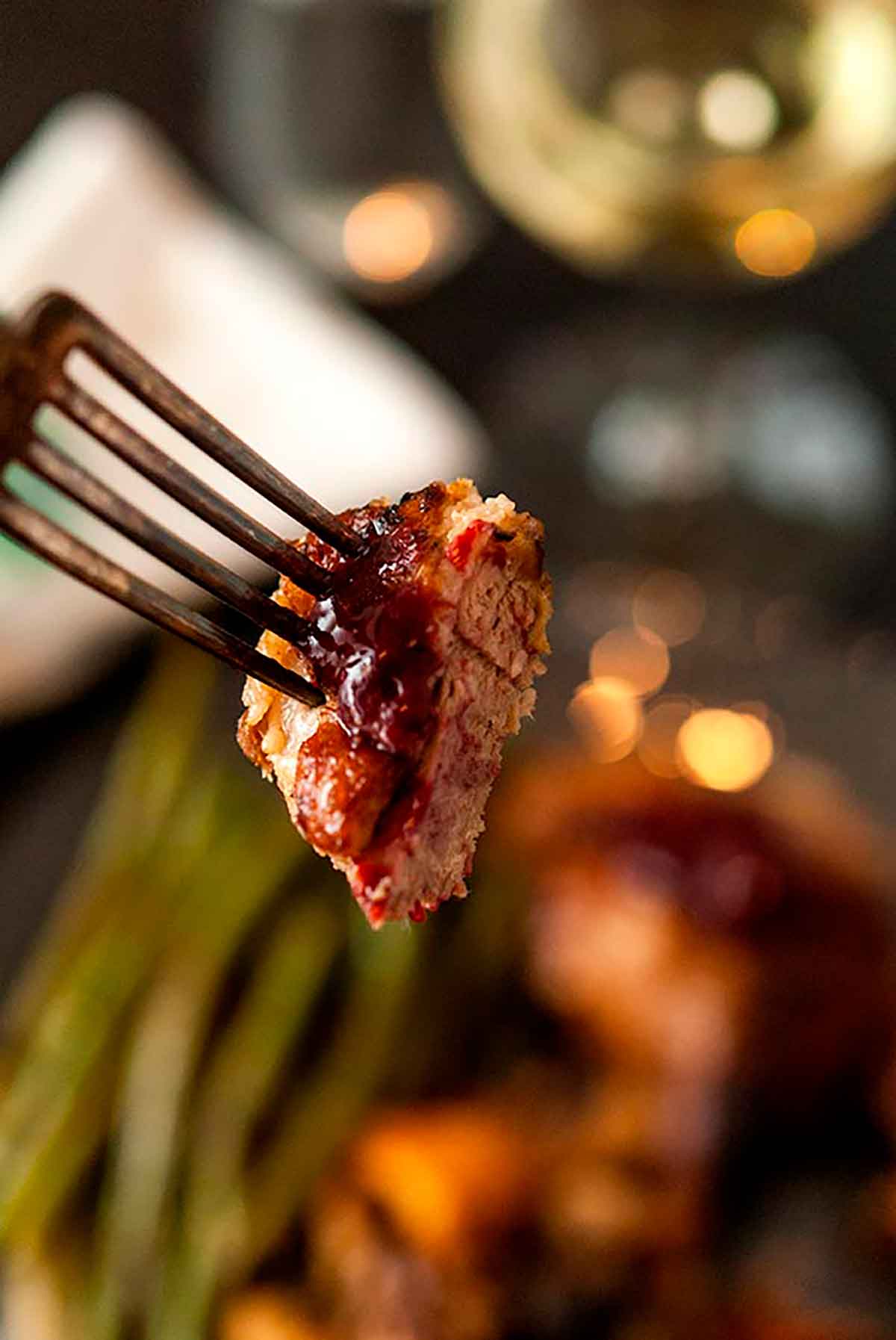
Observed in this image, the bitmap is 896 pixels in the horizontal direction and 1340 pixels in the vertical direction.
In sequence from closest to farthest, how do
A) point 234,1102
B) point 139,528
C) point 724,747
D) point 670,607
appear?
1. point 139,528
2. point 234,1102
3. point 724,747
4. point 670,607

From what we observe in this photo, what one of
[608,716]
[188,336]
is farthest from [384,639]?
[188,336]

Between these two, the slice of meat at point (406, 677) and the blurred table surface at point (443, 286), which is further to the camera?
the blurred table surface at point (443, 286)

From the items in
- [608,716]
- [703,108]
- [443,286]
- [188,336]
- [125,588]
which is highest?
[703,108]

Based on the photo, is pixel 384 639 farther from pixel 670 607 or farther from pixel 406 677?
pixel 670 607

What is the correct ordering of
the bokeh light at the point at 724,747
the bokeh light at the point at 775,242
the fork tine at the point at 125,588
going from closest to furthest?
the fork tine at the point at 125,588 → the bokeh light at the point at 724,747 → the bokeh light at the point at 775,242

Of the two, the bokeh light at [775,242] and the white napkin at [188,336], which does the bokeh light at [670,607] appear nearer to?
the white napkin at [188,336]

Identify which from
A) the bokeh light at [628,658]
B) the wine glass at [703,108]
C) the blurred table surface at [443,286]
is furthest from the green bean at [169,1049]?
the wine glass at [703,108]

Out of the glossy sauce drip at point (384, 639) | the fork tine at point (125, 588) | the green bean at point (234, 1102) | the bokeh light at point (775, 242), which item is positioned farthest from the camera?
the bokeh light at point (775, 242)

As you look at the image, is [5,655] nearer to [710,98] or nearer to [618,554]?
[618,554]
